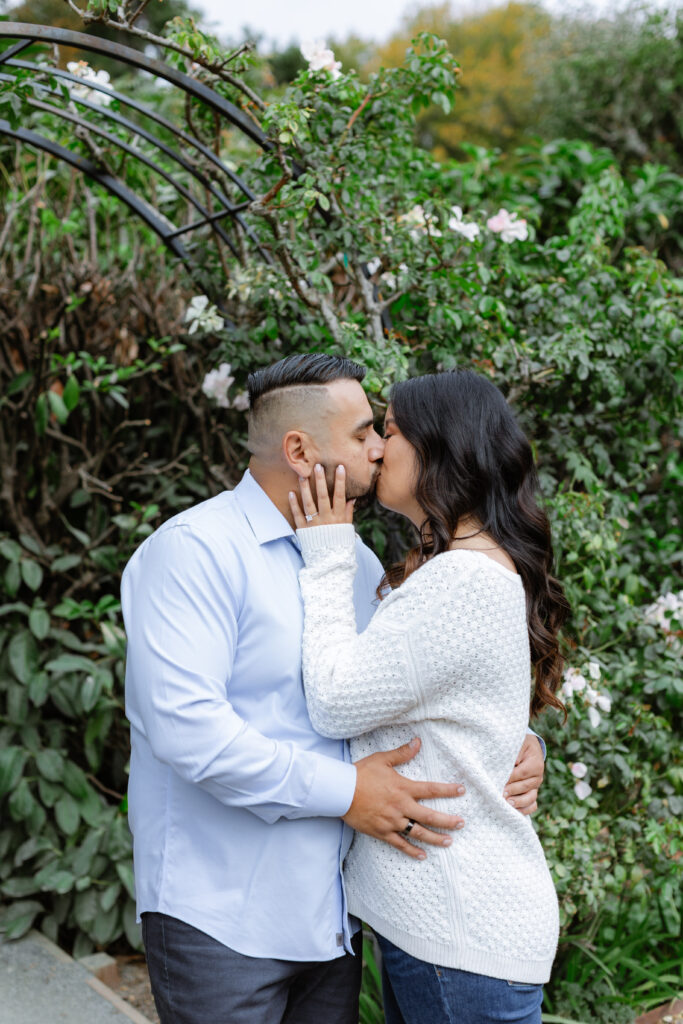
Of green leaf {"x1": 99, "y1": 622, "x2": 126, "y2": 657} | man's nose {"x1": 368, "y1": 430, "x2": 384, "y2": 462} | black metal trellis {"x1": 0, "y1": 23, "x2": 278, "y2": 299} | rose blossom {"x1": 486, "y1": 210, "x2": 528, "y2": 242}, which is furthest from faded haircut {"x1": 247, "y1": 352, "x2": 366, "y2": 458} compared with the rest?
green leaf {"x1": 99, "y1": 622, "x2": 126, "y2": 657}

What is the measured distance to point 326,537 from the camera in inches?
68.2

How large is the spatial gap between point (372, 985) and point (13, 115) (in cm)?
280

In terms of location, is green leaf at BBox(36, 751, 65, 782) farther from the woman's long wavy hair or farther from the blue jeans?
the woman's long wavy hair

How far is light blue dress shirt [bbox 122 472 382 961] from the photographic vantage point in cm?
155

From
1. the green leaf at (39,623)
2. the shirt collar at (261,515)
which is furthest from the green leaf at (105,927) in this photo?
the shirt collar at (261,515)

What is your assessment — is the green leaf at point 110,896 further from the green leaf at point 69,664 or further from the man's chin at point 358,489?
the man's chin at point 358,489

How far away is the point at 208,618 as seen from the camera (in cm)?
160

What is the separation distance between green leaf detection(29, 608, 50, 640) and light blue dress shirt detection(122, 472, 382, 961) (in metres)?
1.79

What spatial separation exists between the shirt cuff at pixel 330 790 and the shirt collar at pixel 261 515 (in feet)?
1.40

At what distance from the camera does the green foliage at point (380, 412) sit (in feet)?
8.78

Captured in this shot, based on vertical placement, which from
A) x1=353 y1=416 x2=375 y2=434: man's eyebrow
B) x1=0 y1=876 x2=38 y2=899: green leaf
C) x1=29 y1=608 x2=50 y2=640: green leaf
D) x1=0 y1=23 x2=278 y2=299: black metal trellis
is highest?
x1=0 y1=23 x2=278 y2=299: black metal trellis

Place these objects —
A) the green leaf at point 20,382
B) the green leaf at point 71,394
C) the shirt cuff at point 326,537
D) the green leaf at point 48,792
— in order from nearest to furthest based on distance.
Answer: the shirt cuff at point 326,537
the green leaf at point 48,792
the green leaf at point 71,394
the green leaf at point 20,382

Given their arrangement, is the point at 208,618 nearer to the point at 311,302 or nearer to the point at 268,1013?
the point at 268,1013

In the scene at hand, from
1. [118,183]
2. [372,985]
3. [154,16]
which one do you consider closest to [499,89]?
[154,16]
